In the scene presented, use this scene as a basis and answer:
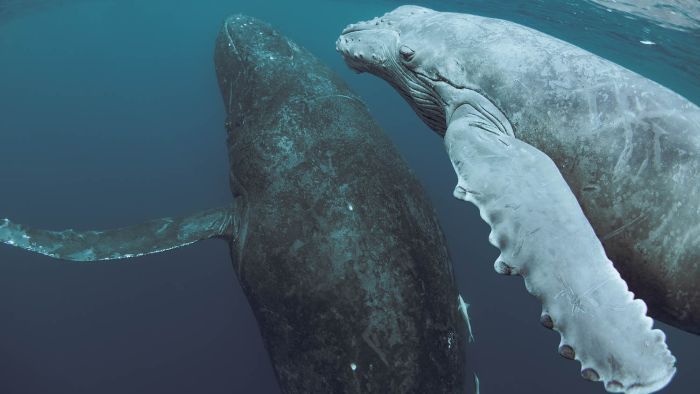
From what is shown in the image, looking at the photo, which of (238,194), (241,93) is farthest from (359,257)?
(241,93)

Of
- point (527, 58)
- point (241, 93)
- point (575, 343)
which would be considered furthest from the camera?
point (241, 93)

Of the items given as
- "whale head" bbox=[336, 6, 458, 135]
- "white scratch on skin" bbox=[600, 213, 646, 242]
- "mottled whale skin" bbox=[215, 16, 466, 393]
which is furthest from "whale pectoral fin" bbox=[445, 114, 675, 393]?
"mottled whale skin" bbox=[215, 16, 466, 393]

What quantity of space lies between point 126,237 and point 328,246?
348 centimetres

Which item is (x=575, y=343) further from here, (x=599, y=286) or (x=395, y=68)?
(x=395, y=68)

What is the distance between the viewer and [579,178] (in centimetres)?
353

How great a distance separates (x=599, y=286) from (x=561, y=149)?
5.09 ft

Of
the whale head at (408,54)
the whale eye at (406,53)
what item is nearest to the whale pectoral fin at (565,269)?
the whale head at (408,54)

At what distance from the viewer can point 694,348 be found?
17031 millimetres

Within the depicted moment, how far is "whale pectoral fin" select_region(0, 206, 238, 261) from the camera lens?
6.03 metres

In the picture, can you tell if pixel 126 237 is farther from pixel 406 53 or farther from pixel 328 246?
pixel 406 53

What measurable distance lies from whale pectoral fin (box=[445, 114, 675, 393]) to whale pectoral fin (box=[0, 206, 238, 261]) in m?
4.25

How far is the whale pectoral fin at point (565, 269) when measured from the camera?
231cm

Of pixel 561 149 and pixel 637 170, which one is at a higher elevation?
pixel 561 149

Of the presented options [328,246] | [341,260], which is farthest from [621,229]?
[328,246]
